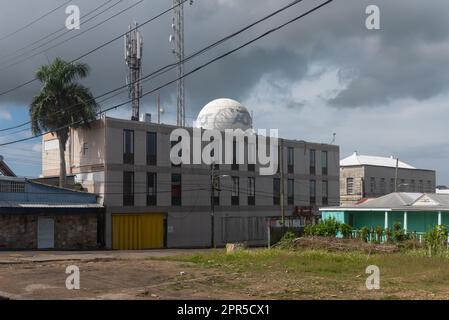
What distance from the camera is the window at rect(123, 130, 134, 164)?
162 feet

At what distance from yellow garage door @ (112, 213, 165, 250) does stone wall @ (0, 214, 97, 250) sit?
6.75 feet

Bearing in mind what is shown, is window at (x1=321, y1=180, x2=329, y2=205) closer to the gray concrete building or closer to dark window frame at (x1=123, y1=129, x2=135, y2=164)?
the gray concrete building

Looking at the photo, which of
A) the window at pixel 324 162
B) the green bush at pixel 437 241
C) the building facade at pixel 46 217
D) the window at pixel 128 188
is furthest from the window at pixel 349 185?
the green bush at pixel 437 241

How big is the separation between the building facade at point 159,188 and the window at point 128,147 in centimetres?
8

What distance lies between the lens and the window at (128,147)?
49.5m

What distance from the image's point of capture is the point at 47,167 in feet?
184

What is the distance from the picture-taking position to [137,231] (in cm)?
4991

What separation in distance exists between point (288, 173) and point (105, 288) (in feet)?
157

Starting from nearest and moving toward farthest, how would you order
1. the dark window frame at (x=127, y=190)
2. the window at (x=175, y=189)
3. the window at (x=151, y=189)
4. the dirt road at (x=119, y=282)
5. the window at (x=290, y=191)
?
the dirt road at (x=119, y=282)
the dark window frame at (x=127, y=190)
the window at (x=151, y=189)
the window at (x=175, y=189)
the window at (x=290, y=191)

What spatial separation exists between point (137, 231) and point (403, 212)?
75.3ft

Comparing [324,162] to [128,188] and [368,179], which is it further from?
[128,188]

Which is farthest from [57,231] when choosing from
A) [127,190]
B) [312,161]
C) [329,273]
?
[312,161]

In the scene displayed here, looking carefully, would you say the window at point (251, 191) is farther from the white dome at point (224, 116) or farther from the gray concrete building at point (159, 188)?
the white dome at point (224, 116)
